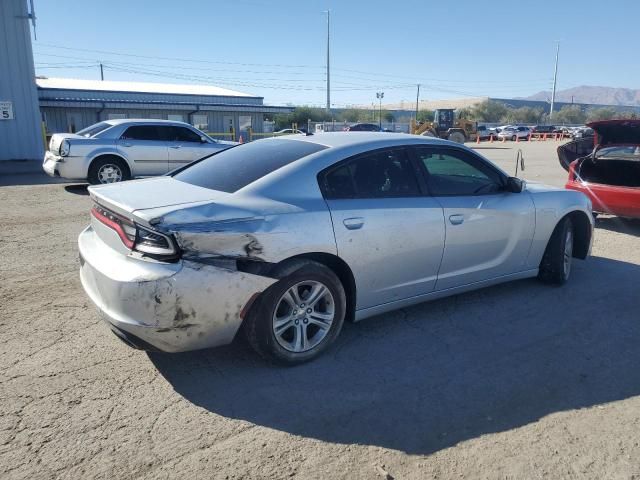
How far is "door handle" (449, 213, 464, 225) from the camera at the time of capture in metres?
4.14

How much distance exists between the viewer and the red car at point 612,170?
24.4 feet

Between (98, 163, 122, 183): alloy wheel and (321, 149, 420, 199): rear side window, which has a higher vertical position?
(321, 149, 420, 199): rear side window

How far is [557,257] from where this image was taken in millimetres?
5070

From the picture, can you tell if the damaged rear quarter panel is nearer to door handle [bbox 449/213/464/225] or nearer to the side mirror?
door handle [bbox 449/213/464/225]

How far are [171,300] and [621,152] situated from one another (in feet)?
25.6

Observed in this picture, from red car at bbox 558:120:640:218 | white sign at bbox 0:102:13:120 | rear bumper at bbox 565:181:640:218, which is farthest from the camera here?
white sign at bbox 0:102:13:120

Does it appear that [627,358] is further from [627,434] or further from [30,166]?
[30,166]

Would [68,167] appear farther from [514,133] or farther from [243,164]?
[514,133]

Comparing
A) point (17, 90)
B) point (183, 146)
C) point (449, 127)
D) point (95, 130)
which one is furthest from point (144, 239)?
point (449, 127)

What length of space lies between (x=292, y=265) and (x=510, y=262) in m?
2.39

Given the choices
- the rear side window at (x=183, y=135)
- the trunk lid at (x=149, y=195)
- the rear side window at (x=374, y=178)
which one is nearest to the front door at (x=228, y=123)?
the rear side window at (x=183, y=135)

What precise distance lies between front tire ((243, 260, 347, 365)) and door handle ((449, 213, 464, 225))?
1.18m

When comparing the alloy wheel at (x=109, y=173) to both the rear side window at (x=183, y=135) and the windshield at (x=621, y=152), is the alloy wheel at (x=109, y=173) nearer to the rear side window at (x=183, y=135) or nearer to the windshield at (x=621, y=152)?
the rear side window at (x=183, y=135)

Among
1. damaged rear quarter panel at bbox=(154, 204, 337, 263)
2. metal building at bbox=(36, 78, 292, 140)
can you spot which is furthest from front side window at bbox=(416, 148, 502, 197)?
metal building at bbox=(36, 78, 292, 140)
